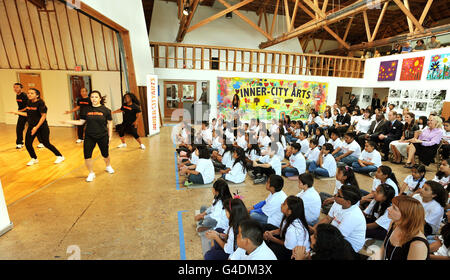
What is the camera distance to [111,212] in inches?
140

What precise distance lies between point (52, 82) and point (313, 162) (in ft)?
33.1

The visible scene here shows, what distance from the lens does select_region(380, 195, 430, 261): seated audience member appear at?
1753mm

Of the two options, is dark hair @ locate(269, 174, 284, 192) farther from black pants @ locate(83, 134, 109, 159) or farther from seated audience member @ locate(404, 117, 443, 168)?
seated audience member @ locate(404, 117, 443, 168)

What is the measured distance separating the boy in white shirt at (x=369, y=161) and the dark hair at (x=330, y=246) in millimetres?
4095

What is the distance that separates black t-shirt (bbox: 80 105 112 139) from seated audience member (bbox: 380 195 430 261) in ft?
14.8

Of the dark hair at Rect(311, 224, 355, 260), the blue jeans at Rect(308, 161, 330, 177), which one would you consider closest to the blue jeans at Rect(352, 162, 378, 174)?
the blue jeans at Rect(308, 161, 330, 177)

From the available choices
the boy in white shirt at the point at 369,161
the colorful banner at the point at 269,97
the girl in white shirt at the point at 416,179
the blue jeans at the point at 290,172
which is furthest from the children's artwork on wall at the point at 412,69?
the blue jeans at the point at 290,172

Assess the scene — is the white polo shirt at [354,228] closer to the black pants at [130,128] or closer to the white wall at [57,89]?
the black pants at [130,128]

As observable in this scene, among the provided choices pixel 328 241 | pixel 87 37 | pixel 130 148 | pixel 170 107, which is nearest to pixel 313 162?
pixel 328 241

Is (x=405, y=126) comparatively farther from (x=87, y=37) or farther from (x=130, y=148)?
(x=87, y=37)

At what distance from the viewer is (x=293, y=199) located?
2.48 m

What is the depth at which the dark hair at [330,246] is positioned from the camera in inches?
75.5

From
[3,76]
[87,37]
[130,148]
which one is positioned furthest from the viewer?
[3,76]

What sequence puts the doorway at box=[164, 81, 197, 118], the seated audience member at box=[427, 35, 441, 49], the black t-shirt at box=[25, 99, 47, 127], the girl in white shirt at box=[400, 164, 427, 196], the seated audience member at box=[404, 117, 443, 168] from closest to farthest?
the girl in white shirt at box=[400, 164, 427, 196]
the black t-shirt at box=[25, 99, 47, 127]
the seated audience member at box=[404, 117, 443, 168]
the seated audience member at box=[427, 35, 441, 49]
the doorway at box=[164, 81, 197, 118]
